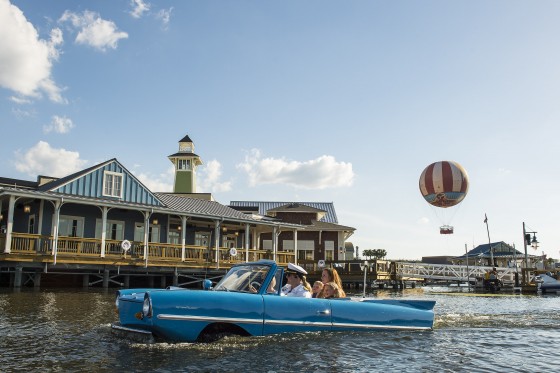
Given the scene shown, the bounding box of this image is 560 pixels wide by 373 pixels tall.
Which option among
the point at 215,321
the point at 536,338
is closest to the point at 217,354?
the point at 215,321

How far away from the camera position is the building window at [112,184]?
27.7 metres

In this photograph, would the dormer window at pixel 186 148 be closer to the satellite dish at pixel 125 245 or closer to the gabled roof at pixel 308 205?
the gabled roof at pixel 308 205

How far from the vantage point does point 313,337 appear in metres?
8.66

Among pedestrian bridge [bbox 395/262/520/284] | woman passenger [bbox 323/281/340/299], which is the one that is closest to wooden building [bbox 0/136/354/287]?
pedestrian bridge [bbox 395/262/520/284]

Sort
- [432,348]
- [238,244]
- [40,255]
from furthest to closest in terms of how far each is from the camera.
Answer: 1. [238,244]
2. [40,255]
3. [432,348]

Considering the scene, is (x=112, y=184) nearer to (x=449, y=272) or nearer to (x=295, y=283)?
(x=295, y=283)

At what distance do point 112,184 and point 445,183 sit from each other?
1877 centimetres

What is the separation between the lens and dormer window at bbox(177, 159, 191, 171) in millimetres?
50625

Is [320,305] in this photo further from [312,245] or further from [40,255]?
[312,245]

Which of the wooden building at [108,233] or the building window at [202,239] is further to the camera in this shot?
the building window at [202,239]

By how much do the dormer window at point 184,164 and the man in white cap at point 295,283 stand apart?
4190cm

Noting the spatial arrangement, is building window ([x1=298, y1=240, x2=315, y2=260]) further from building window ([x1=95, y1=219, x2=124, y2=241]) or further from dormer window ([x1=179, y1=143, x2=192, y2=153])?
building window ([x1=95, y1=219, x2=124, y2=241])

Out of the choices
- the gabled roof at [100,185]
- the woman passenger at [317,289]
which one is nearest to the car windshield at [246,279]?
the woman passenger at [317,289]

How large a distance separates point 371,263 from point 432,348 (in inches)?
1140
